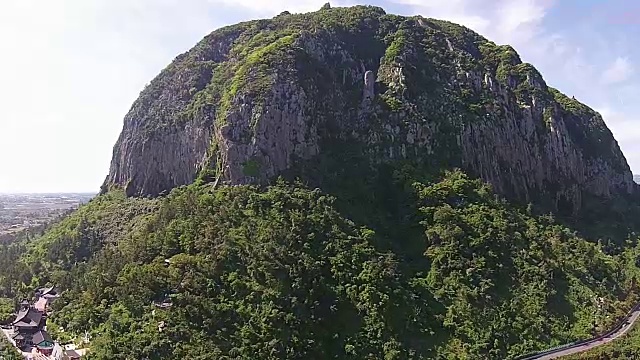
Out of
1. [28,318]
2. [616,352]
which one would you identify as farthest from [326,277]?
[28,318]

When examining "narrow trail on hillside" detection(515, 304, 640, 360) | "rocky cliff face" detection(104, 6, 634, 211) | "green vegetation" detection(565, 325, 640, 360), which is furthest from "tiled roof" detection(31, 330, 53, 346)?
"green vegetation" detection(565, 325, 640, 360)

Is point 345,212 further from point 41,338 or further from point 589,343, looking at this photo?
point 41,338

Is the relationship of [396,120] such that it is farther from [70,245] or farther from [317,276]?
[70,245]

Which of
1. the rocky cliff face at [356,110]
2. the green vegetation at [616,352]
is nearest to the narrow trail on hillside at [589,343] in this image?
the green vegetation at [616,352]

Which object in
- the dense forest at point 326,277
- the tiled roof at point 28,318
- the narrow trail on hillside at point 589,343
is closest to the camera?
the dense forest at point 326,277

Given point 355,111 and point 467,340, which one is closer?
point 467,340

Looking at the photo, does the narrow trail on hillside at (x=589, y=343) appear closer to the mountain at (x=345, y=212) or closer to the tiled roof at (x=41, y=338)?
the mountain at (x=345, y=212)

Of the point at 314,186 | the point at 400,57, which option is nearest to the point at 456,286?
the point at 314,186
